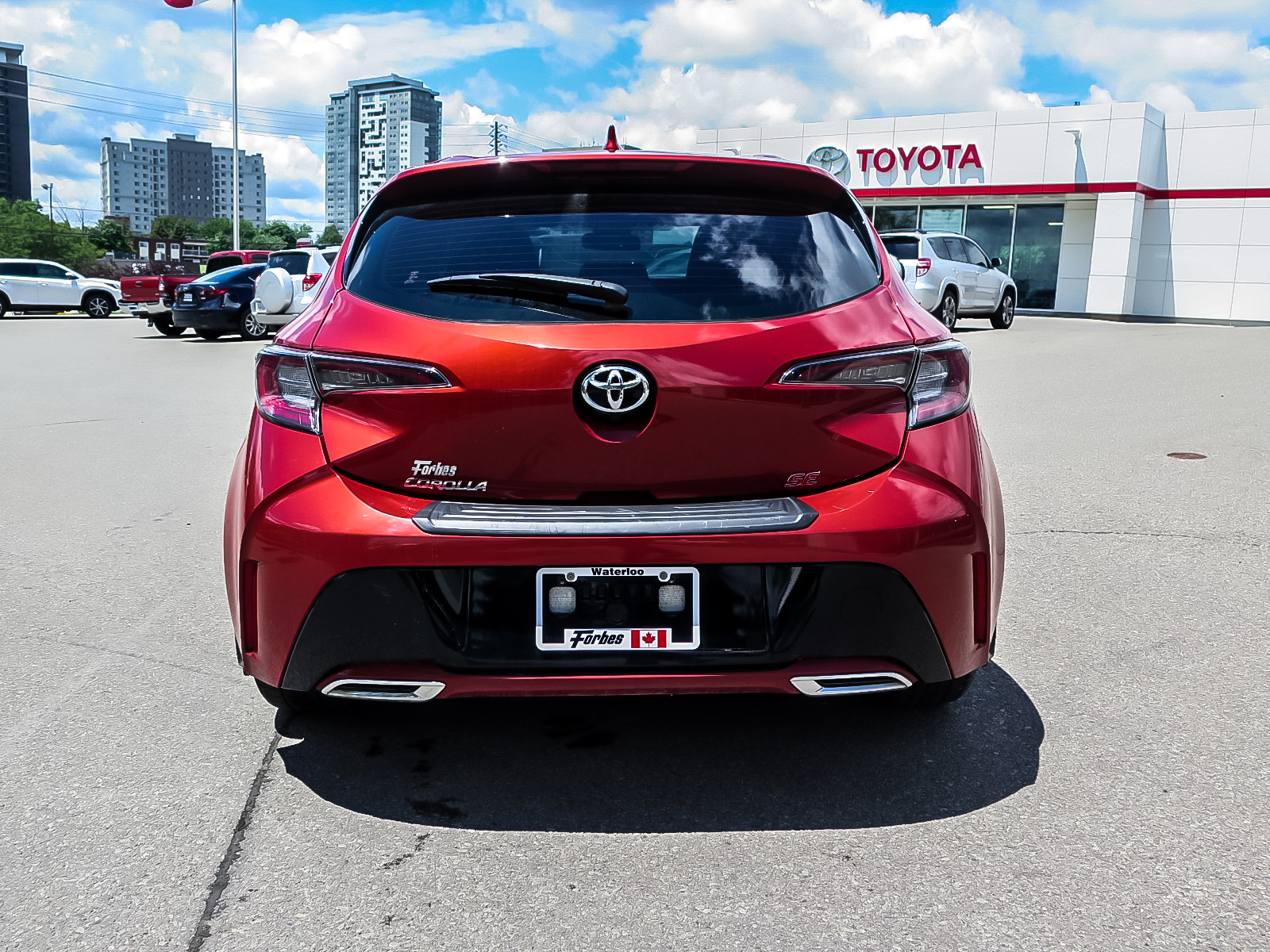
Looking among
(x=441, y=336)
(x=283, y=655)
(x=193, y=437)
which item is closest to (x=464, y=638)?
(x=283, y=655)

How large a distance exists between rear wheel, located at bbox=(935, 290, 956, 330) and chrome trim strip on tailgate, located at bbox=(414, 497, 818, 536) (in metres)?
17.0

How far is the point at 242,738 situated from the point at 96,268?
72.9 m

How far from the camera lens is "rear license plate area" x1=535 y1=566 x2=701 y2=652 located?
2.61 meters

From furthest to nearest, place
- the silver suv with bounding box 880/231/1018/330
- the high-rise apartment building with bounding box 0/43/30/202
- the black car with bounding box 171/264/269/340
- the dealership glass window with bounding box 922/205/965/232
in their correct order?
the high-rise apartment building with bounding box 0/43/30/202, the dealership glass window with bounding box 922/205/965/232, the black car with bounding box 171/264/269/340, the silver suv with bounding box 880/231/1018/330

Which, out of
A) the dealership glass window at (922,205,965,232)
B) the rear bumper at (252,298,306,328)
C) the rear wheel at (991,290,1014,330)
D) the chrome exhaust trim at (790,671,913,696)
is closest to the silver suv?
the rear wheel at (991,290,1014,330)

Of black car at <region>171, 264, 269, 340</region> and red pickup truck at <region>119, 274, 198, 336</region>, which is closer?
black car at <region>171, 264, 269, 340</region>

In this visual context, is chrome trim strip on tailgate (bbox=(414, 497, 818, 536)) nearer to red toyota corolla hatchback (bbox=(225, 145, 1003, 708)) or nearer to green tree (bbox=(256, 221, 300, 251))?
red toyota corolla hatchback (bbox=(225, 145, 1003, 708))

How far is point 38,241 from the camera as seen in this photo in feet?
301

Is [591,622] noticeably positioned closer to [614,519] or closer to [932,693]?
[614,519]

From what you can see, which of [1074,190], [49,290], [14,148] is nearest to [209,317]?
[49,290]

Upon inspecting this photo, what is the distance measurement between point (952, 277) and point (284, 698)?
1777 cm

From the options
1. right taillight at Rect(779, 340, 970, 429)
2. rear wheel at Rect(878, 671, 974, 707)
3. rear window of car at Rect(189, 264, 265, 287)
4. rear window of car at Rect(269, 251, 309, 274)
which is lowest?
rear wheel at Rect(878, 671, 974, 707)

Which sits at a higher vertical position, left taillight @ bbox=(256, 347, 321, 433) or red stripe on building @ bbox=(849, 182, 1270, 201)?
red stripe on building @ bbox=(849, 182, 1270, 201)

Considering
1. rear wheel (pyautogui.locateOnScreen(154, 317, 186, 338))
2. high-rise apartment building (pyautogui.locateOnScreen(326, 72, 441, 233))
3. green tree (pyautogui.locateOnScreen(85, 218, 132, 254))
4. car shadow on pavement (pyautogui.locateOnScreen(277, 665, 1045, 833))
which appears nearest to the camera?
car shadow on pavement (pyautogui.locateOnScreen(277, 665, 1045, 833))
